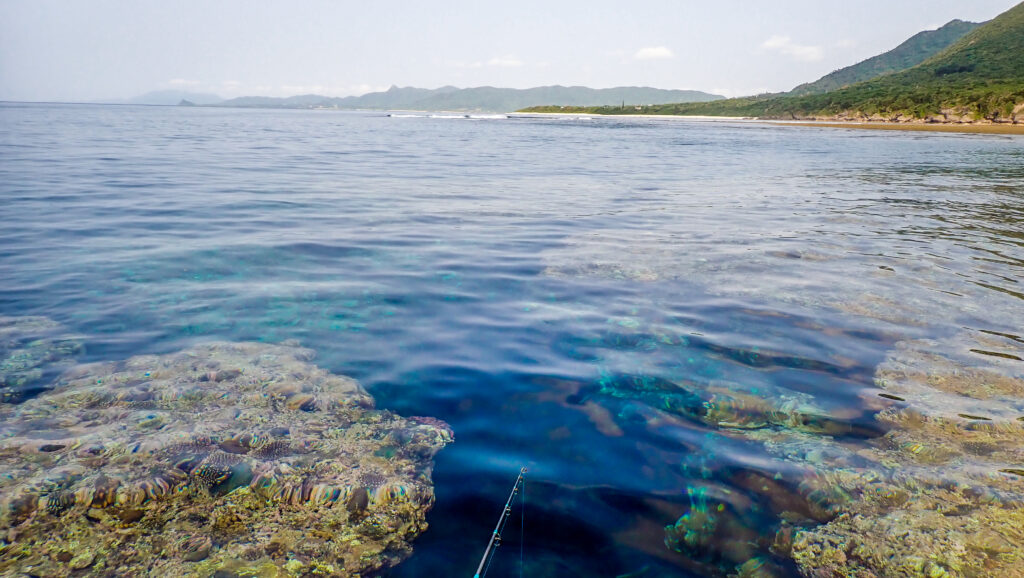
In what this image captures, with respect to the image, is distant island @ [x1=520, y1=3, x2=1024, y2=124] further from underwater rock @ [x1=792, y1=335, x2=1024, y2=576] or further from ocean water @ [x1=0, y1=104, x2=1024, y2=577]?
underwater rock @ [x1=792, y1=335, x2=1024, y2=576]

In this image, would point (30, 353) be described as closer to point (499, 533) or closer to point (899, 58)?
point (499, 533)

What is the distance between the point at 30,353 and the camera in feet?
16.5

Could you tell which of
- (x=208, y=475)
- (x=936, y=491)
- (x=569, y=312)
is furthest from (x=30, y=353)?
(x=936, y=491)

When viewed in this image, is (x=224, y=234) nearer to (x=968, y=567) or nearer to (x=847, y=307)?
(x=847, y=307)

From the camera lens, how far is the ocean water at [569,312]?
11.3 ft

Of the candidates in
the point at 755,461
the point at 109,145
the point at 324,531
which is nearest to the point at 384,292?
the point at 324,531

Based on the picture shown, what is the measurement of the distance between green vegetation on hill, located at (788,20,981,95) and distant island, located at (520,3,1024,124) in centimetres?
5041

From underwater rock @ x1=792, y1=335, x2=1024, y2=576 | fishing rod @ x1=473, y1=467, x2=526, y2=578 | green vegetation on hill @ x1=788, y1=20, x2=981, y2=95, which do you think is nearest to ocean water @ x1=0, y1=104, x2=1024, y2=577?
fishing rod @ x1=473, y1=467, x2=526, y2=578

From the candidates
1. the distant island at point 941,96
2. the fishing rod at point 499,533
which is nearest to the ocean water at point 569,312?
the fishing rod at point 499,533

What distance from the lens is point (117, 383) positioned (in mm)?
4531

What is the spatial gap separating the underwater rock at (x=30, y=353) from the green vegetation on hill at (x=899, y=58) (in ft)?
649

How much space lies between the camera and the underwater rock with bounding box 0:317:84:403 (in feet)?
14.7

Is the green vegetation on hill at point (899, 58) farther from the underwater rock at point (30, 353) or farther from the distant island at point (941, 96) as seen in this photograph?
the underwater rock at point (30, 353)

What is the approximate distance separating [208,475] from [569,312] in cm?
417
